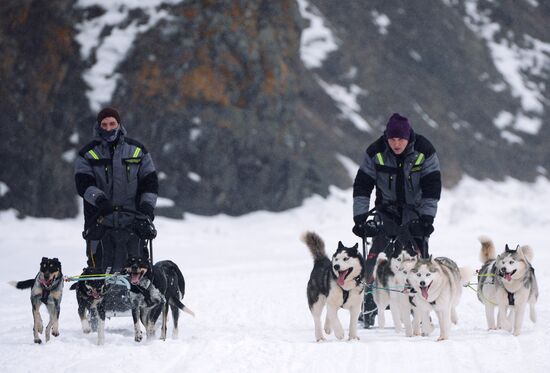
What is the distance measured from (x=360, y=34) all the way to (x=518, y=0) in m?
11.2

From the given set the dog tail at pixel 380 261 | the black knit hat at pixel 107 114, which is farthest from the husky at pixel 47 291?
the dog tail at pixel 380 261

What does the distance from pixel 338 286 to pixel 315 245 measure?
1.81ft

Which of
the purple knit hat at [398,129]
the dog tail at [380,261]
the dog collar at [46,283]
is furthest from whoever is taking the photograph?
the dog tail at [380,261]

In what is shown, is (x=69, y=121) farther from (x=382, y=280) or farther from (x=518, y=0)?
(x=518, y=0)

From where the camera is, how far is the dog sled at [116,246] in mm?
7621

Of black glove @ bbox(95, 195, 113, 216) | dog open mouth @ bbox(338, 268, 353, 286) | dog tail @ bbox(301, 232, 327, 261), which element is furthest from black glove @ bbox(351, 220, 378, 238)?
black glove @ bbox(95, 195, 113, 216)

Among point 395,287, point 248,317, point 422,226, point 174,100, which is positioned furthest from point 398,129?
point 174,100

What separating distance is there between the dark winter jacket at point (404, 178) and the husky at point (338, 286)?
0.84m

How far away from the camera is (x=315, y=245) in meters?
7.55

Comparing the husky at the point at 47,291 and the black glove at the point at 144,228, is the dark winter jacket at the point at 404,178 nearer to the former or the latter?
the black glove at the point at 144,228

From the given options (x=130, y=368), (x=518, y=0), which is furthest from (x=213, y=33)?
(x=518, y=0)

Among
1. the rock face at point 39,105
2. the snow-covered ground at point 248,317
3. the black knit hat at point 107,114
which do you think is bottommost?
the snow-covered ground at point 248,317

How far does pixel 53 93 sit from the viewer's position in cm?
2400

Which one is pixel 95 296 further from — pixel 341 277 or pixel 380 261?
pixel 380 261
